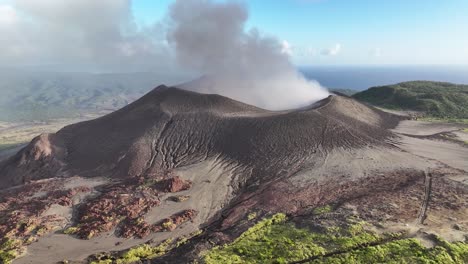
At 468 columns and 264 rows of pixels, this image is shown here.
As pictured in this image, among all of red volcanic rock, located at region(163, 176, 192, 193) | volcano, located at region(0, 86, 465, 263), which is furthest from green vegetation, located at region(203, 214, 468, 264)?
red volcanic rock, located at region(163, 176, 192, 193)

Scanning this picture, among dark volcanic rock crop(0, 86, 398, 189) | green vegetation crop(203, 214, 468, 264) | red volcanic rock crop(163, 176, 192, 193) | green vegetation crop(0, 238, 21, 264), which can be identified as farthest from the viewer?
dark volcanic rock crop(0, 86, 398, 189)

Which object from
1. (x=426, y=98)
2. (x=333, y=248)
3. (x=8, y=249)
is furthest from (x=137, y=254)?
(x=426, y=98)

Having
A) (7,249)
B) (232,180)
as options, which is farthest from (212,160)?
(7,249)

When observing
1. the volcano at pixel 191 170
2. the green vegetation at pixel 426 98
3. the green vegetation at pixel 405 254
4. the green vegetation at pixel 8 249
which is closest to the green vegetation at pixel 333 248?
the green vegetation at pixel 405 254

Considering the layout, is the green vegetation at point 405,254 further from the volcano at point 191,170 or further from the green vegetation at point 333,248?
the volcano at point 191,170

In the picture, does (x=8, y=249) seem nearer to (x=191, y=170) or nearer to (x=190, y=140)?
(x=191, y=170)

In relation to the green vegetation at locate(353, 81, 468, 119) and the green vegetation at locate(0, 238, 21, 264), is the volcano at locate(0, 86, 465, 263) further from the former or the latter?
the green vegetation at locate(353, 81, 468, 119)
